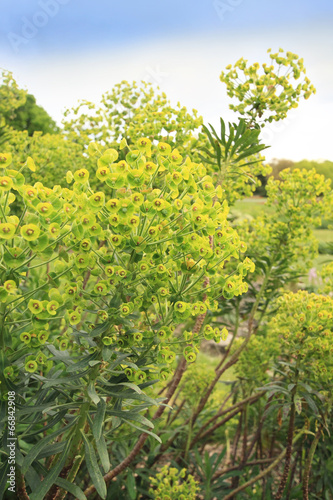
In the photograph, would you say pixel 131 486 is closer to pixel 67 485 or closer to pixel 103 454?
pixel 67 485

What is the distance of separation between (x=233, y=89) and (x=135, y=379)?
1951 millimetres

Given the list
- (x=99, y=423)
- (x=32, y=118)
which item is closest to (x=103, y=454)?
(x=99, y=423)

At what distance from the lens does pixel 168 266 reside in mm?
1325

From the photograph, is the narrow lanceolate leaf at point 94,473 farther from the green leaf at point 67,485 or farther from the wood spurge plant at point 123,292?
the green leaf at point 67,485

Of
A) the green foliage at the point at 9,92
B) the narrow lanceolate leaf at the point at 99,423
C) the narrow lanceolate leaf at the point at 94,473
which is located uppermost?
the green foliage at the point at 9,92

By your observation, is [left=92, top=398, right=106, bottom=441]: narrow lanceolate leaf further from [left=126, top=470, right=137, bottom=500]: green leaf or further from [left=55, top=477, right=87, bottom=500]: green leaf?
[left=126, top=470, right=137, bottom=500]: green leaf

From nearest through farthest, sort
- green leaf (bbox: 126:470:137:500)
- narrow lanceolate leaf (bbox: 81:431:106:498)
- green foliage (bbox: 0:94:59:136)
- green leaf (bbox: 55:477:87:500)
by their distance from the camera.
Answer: narrow lanceolate leaf (bbox: 81:431:106:498) → green leaf (bbox: 55:477:87:500) → green leaf (bbox: 126:470:137:500) → green foliage (bbox: 0:94:59:136)

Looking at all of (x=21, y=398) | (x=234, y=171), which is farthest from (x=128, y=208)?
(x=234, y=171)

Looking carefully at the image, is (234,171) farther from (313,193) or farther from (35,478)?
(35,478)

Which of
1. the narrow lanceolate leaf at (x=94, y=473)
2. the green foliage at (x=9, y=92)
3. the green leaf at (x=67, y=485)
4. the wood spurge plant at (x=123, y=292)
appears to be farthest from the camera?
the green foliage at (x=9, y=92)

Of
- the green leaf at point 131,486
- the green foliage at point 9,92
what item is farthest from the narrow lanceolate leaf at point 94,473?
the green foliage at point 9,92

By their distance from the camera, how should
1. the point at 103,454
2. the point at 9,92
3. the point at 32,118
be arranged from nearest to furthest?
the point at 103,454, the point at 9,92, the point at 32,118

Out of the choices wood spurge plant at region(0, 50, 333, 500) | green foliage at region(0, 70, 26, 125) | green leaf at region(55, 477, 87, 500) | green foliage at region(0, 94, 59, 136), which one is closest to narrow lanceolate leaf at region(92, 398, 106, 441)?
wood spurge plant at region(0, 50, 333, 500)

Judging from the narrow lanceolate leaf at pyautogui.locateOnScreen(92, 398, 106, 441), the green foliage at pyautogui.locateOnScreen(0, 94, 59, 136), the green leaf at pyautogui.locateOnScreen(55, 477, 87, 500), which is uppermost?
the green foliage at pyautogui.locateOnScreen(0, 94, 59, 136)
